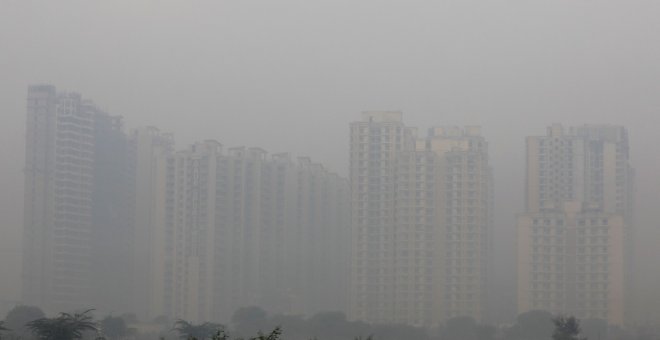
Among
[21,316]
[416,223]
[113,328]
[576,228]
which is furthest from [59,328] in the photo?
[576,228]

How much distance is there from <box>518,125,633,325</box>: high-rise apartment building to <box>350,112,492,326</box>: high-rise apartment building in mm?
1302

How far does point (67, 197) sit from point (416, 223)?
9.99 metres

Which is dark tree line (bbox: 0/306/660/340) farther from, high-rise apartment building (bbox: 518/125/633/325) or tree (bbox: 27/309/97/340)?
tree (bbox: 27/309/97/340)

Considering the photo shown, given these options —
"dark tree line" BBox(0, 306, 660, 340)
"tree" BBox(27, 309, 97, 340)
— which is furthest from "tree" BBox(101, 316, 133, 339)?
"tree" BBox(27, 309, 97, 340)

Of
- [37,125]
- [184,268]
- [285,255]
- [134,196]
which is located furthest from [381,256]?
[37,125]

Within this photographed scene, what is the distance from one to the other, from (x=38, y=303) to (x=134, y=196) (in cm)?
470

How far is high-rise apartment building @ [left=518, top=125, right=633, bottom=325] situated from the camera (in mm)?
30141

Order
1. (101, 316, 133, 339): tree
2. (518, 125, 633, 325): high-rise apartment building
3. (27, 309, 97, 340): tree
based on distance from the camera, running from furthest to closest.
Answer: (518, 125, 633, 325): high-rise apartment building < (101, 316, 133, 339): tree < (27, 309, 97, 340): tree

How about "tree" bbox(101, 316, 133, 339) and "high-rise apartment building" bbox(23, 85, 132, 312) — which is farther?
"high-rise apartment building" bbox(23, 85, 132, 312)

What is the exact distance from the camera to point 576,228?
3081 cm

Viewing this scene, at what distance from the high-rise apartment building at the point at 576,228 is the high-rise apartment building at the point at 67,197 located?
11.4 m

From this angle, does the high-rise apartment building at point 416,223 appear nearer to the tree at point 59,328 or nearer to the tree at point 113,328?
the tree at point 113,328

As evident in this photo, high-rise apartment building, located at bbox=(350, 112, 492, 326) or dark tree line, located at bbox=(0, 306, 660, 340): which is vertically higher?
high-rise apartment building, located at bbox=(350, 112, 492, 326)

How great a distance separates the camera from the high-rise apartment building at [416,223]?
30.2 m
